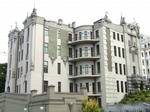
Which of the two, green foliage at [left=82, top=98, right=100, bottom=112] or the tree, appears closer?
green foliage at [left=82, top=98, right=100, bottom=112]

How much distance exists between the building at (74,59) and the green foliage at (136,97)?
111cm

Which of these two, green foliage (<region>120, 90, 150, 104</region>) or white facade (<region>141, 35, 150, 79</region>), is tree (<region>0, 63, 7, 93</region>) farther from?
white facade (<region>141, 35, 150, 79</region>)

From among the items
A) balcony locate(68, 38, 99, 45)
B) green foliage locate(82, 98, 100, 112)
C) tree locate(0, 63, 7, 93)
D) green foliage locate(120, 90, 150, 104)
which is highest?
balcony locate(68, 38, 99, 45)

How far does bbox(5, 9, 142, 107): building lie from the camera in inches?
1689

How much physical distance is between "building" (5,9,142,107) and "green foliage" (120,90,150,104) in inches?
43.6

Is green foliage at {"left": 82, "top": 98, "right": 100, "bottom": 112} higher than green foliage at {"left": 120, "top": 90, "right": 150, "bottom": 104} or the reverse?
the reverse

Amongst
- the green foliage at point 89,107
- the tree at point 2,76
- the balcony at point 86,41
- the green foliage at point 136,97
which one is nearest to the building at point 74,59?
the balcony at point 86,41

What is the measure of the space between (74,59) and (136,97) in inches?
486

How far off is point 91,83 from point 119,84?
493 cm

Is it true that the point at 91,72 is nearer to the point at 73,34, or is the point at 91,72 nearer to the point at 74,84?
the point at 74,84

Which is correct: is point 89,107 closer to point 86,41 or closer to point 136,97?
point 136,97

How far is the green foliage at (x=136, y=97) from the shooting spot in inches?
1624

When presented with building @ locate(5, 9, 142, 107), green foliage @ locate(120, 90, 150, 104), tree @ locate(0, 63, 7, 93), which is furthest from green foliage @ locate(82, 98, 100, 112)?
tree @ locate(0, 63, 7, 93)

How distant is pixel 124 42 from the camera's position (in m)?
48.7
